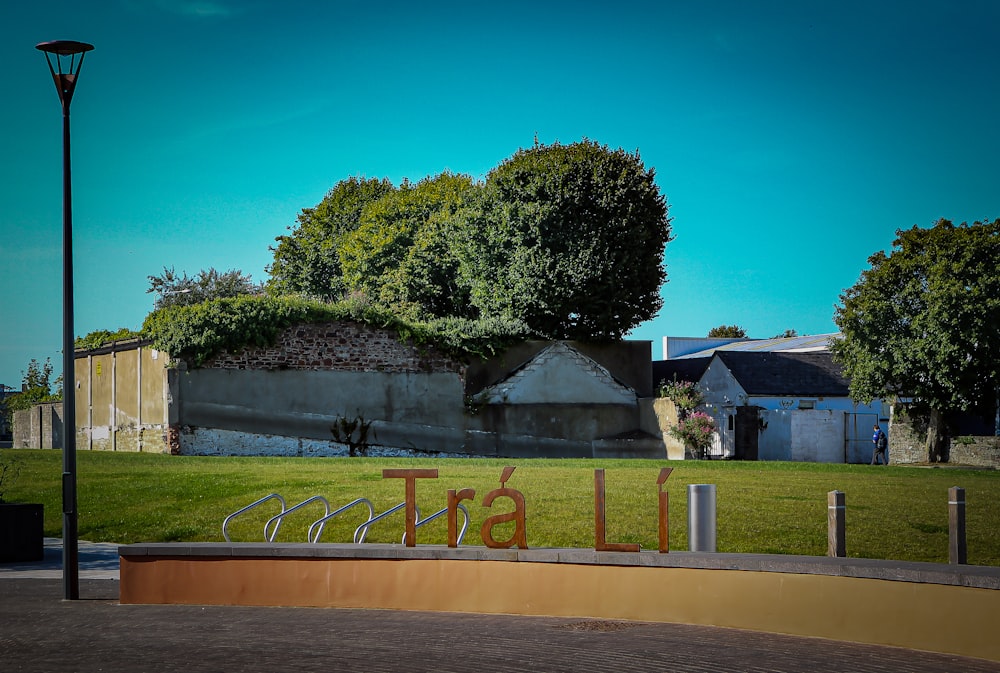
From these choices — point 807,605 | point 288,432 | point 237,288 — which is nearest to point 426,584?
point 807,605

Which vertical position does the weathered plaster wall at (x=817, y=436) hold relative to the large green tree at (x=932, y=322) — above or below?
below

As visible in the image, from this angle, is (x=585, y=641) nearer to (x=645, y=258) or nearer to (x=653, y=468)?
(x=653, y=468)

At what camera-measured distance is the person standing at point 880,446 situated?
4891 centimetres

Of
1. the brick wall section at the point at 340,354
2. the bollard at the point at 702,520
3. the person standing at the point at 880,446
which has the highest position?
the brick wall section at the point at 340,354

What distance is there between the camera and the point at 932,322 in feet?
150

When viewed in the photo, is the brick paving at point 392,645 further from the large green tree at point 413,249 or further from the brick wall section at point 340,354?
the large green tree at point 413,249

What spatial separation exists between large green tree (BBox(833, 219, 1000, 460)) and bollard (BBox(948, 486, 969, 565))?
35.7 m

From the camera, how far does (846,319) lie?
48.7 meters

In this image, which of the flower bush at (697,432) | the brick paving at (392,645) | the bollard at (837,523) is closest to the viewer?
the brick paving at (392,645)

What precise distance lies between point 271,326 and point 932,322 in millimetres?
24308

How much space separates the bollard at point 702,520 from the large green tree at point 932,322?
1399 inches

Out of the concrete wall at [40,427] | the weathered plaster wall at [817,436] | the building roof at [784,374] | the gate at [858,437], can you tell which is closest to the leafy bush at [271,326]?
the building roof at [784,374]

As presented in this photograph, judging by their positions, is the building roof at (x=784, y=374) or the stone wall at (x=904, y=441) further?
the building roof at (x=784, y=374)

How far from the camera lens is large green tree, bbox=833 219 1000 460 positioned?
4538cm
